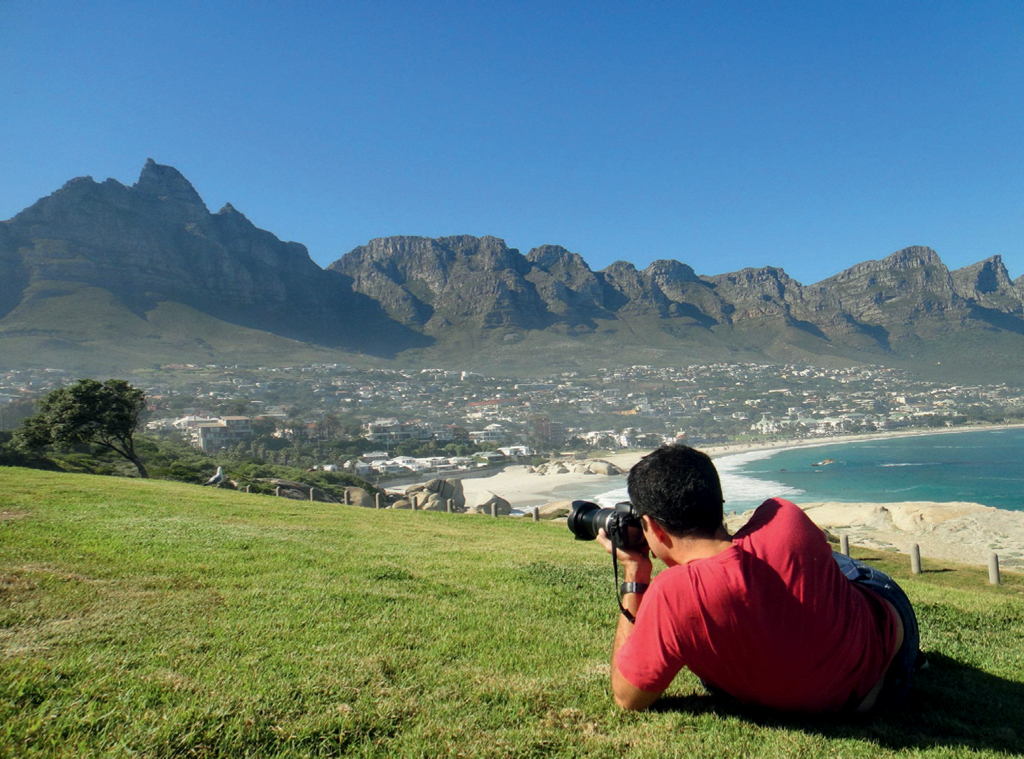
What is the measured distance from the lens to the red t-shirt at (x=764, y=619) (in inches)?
84.2

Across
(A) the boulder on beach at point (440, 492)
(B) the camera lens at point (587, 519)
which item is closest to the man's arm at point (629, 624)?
(B) the camera lens at point (587, 519)

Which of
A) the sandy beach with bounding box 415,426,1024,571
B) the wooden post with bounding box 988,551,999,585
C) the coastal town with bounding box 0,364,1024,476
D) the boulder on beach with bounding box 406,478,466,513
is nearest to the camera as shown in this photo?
the wooden post with bounding box 988,551,999,585

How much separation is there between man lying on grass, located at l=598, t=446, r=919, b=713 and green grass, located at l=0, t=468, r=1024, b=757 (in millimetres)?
250

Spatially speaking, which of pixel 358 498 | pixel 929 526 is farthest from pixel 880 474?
pixel 358 498

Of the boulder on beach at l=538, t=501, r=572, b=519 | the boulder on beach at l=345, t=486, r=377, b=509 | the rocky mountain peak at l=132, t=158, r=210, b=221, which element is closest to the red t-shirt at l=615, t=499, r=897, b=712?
the boulder on beach at l=538, t=501, r=572, b=519

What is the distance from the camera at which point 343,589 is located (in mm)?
4879

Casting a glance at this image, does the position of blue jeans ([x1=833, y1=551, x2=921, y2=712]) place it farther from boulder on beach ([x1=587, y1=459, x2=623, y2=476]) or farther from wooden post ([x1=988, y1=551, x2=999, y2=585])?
boulder on beach ([x1=587, y1=459, x2=623, y2=476])

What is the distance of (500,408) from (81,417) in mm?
88793

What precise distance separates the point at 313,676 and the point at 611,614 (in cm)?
247

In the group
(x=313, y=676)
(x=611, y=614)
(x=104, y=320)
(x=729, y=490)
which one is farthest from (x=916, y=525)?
(x=104, y=320)

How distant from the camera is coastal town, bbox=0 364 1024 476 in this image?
237ft

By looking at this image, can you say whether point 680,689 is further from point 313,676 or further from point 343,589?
point 343,589

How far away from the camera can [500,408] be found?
365 ft

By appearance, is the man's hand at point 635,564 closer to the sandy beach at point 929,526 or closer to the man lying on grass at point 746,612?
the man lying on grass at point 746,612
